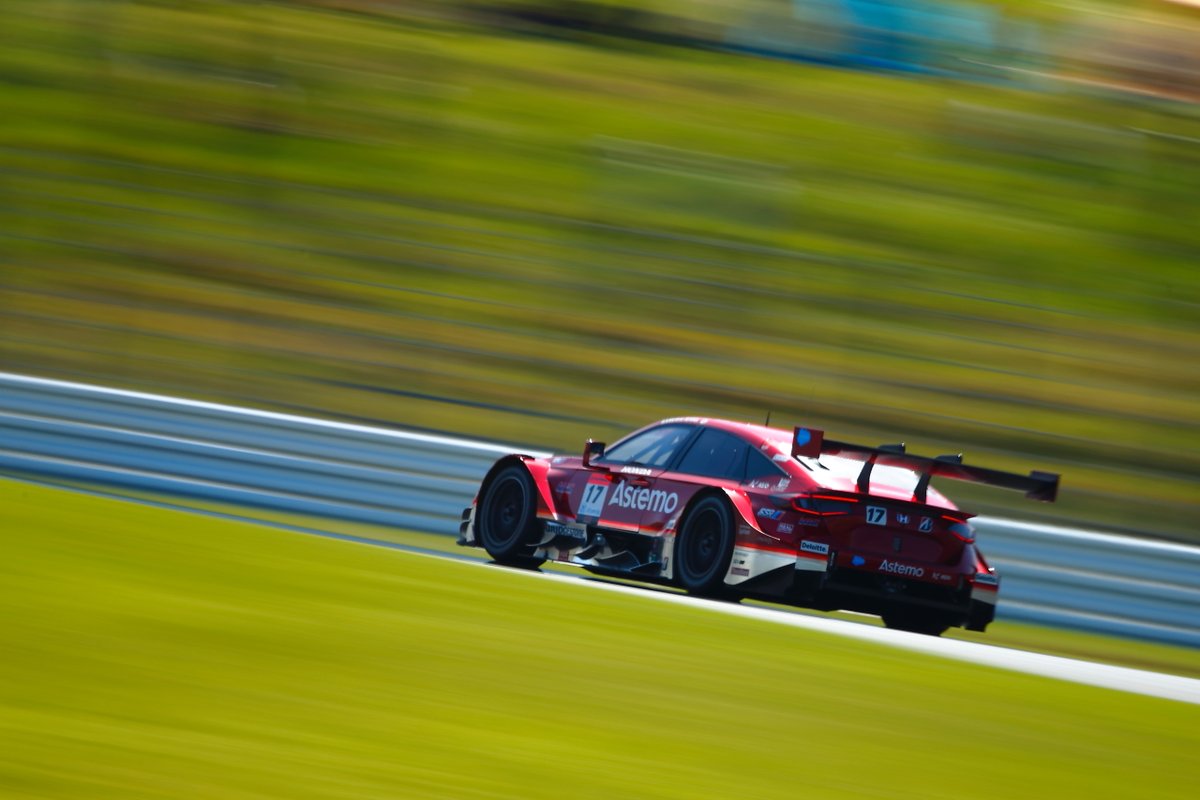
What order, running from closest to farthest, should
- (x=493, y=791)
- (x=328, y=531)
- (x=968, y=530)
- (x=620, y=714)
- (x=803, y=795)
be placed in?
(x=493, y=791) < (x=803, y=795) < (x=620, y=714) < (x=968, y=530) < (x=328, y=531)

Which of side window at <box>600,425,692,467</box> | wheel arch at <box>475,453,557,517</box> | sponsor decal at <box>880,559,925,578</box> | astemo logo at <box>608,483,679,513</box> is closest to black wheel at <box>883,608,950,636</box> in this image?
sponsor decal at <box>880,559,925,578</box>

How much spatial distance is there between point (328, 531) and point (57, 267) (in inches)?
248

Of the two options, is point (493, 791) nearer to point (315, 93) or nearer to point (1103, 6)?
point (315, 93)

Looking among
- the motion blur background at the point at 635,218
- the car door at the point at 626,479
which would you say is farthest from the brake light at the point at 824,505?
the motion blur background at the point at 635,218

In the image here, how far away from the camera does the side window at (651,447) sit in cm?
1012

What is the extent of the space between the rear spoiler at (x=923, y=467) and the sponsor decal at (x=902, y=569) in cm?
39

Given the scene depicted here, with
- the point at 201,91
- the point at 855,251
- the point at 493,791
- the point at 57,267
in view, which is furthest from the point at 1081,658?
the point at 201,91

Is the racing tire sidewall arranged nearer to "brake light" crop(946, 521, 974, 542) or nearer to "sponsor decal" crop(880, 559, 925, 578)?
"sponsor decal" crop(880, 559, 925, 578)

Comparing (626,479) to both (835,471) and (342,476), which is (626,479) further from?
(342,476)

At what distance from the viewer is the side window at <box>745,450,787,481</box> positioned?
367 inches

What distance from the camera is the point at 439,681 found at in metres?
6.06

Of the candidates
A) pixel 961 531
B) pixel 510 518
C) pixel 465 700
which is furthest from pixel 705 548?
pixel 465 700

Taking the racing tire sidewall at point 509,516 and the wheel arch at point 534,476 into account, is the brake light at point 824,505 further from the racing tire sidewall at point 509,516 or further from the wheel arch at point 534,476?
the racing tire sidewall at point 509,516

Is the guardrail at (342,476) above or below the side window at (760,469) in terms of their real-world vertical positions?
below
